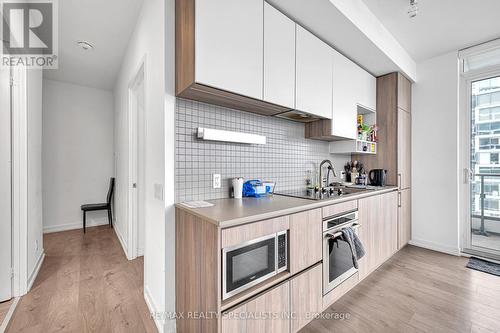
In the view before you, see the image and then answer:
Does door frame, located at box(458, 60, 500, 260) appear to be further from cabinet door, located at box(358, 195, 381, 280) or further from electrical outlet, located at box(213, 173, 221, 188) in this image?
electrical outlet, located at box(213, 173, 221, 188)

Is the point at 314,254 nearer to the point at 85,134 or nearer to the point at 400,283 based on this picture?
the point at 400,283

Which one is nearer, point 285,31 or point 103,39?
point 285,31

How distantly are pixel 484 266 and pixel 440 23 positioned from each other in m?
2.82

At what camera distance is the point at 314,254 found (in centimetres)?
157

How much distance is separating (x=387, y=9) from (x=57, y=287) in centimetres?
426

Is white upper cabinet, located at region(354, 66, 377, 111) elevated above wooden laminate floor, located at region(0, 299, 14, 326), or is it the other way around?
white upper cabinet, located at region(354, 66, 377, 111)

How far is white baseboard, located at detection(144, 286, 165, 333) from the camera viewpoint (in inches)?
60.9

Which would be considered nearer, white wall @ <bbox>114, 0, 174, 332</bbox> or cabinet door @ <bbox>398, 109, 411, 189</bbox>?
white wall @ <bbox>114, 0, 174, 332</bbox>

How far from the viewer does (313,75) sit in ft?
6.60

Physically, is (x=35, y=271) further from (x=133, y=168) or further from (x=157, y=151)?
(x=157, y=151)

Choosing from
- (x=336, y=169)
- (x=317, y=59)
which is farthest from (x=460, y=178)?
(x=317, y=59)

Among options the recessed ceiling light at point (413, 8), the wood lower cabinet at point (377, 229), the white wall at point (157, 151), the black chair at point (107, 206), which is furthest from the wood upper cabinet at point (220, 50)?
the black chair at point (107, 206)

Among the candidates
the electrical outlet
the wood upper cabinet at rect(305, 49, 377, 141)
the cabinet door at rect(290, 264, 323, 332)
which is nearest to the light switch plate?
the electrical outlet

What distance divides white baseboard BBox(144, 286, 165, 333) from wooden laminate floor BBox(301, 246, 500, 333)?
103 cm
